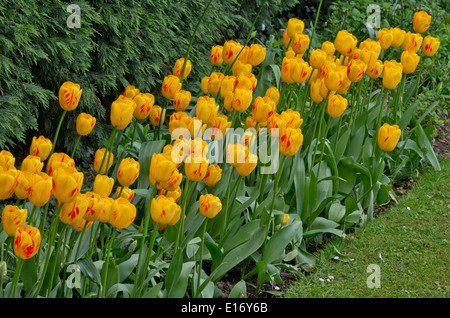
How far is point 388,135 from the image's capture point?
317 cm

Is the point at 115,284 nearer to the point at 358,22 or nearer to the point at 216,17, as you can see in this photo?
the point at 216,17

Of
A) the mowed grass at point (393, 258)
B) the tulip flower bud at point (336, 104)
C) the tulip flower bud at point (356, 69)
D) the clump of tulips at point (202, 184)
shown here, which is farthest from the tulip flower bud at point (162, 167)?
the tulip flower bud at point (356, 69)

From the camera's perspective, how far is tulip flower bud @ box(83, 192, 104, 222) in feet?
6.98

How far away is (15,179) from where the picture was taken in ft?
Answer: 6.88

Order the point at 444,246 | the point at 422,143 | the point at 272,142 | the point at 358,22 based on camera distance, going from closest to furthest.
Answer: the point at 272,142 < the point at 444,246 < the point at 422,143 < the point at 358,22

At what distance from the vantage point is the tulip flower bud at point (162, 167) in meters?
2.15

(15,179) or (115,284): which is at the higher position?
(15,179)

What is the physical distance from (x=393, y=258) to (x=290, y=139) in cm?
126

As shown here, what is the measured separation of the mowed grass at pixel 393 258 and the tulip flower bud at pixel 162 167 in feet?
3.77

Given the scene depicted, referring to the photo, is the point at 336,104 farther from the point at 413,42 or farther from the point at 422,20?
the point at 422,20

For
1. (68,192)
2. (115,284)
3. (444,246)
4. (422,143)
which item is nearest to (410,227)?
(444,246)

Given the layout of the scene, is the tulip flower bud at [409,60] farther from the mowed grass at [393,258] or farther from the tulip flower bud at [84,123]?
the tulip flower bud at [84,123]

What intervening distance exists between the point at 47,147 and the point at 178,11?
2.29m

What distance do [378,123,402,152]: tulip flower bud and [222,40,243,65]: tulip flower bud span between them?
0.85 meters
